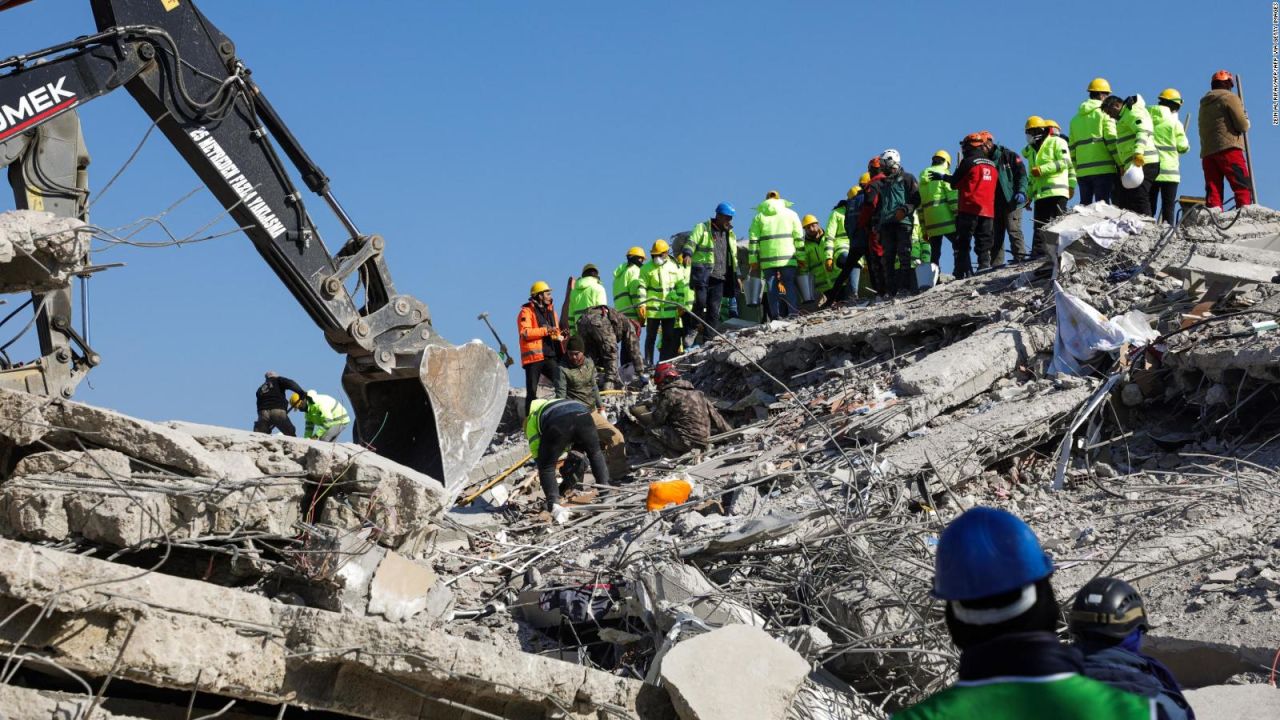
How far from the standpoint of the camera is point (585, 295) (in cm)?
1689

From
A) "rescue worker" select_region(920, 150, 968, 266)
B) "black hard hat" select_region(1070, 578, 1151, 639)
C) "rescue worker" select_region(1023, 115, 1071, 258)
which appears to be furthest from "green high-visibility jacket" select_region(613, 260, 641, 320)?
"black hard hat" select_region(1070, 578, 1151, 639)

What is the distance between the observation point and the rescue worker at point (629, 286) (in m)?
17.6

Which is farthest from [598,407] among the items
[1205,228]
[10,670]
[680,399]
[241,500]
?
[10,670]

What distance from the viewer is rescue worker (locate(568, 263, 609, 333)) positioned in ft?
55.4

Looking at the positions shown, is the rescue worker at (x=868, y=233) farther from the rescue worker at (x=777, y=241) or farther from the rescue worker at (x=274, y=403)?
the rescue worker at (x=274, y=403)

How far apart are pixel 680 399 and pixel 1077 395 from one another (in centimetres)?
369

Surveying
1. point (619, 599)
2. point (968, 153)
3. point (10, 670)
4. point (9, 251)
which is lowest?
point (619, 599)

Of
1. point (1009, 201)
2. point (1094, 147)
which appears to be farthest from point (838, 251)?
point (1094, 147)

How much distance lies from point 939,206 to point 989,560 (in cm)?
1371

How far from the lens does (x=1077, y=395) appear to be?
34.3ft

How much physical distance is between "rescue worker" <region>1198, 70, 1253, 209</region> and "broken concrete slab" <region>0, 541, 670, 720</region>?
10.3m

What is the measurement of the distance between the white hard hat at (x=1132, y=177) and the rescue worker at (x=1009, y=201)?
1.08 m

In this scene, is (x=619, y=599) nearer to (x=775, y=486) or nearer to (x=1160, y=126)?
(x=775, y=486)

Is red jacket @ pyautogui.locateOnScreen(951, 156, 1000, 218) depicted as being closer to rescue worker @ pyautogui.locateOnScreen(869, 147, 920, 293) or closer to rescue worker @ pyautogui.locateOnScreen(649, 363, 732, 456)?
rescue worker @ pyautogui.locateOnScreen(869, 147, 920, 293)
